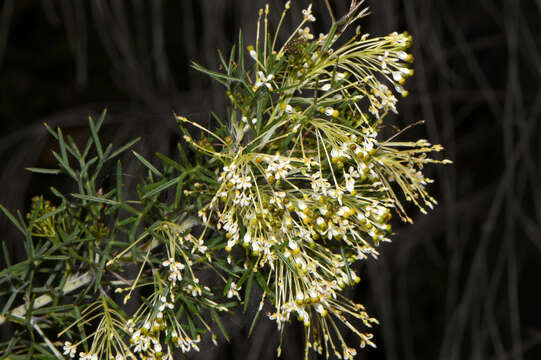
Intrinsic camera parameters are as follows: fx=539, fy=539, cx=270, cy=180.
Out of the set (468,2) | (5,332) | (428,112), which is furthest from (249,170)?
(468,2)

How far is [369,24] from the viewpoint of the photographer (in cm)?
115

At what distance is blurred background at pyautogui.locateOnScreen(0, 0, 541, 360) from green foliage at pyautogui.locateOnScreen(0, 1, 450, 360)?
0.62m

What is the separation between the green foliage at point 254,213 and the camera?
0.52 meters

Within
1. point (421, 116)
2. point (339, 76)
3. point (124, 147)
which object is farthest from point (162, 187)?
point (421, 116)

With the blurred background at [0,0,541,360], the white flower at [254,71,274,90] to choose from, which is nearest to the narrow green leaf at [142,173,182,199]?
the white flower at [254,71,274,90]

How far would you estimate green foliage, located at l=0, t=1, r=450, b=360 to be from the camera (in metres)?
0.52

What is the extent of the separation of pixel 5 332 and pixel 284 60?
3.57 feet

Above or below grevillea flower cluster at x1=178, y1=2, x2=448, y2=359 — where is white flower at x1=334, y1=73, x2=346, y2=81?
above

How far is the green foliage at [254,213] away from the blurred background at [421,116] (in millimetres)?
622

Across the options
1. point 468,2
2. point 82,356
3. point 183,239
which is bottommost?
point 82,356

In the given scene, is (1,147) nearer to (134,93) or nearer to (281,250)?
(134,93)

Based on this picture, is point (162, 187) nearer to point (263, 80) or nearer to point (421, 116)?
point (263, 80)

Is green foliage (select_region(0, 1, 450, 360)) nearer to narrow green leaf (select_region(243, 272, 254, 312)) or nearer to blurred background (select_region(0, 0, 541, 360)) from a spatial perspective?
narrow green leaf (select_region(243, 272, 254, 312))

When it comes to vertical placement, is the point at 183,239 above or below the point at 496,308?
above
